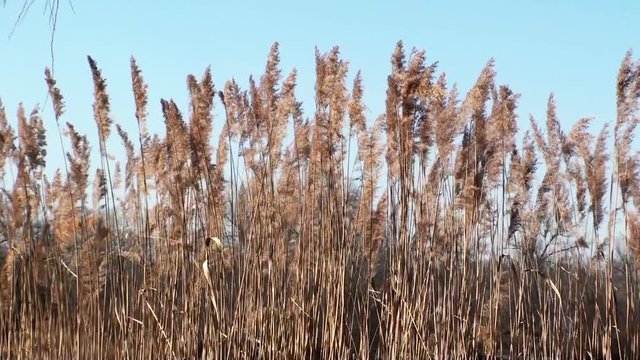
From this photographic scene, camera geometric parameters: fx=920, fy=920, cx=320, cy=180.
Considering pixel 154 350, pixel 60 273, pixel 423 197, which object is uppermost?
pixel 423 197

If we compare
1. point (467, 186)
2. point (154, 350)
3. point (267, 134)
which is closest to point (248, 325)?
point (154, 350)

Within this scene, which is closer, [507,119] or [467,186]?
[467,186]

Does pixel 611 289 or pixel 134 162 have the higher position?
pixel 134 162

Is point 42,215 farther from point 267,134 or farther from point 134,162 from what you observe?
point 267,134

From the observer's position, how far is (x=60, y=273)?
4.39 m

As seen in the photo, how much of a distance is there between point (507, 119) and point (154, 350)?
1937 millimetres

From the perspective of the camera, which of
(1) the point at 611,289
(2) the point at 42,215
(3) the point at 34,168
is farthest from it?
(2) the point at 42,215

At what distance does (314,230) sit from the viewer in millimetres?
4223

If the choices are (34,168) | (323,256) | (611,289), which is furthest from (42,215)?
(611,289)

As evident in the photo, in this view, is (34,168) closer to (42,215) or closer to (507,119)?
(42,215)

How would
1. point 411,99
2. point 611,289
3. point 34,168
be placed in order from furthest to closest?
point 34,168
point 611,289
point 411,99

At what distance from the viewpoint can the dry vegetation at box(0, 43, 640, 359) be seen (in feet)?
13.0

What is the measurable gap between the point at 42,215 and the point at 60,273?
23.9 inches

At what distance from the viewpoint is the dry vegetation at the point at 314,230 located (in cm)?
396
